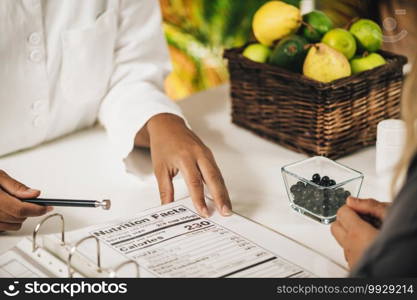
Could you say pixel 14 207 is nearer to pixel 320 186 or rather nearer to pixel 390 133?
pixel 320 186

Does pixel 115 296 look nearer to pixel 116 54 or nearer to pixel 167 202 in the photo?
pixel 167 202

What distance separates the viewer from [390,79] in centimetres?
145

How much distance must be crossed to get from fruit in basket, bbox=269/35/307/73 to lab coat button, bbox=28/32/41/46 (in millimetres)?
491

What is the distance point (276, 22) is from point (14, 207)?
71 centimetres

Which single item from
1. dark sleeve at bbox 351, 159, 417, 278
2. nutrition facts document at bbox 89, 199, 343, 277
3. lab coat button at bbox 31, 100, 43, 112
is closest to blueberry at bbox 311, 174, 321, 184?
nutrition facts document at bbox 89, 199, 343, 277

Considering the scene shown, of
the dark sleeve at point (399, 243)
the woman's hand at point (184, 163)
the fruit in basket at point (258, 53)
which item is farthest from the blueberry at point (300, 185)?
the dark sleeve at point (399, 243)

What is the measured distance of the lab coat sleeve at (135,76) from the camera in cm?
144

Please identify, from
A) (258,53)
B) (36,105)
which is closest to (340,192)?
(258,53)

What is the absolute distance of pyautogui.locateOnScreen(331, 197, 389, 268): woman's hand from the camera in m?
0.96

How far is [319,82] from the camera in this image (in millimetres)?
1340

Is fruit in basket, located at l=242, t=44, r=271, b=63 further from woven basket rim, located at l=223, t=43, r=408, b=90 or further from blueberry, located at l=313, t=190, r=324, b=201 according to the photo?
blueberry, located at l=313, t=190, r=324, b=201

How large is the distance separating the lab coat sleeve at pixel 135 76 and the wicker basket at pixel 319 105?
19cm

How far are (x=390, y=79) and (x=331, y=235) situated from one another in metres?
0.48


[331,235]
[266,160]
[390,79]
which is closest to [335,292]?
[331,235]
